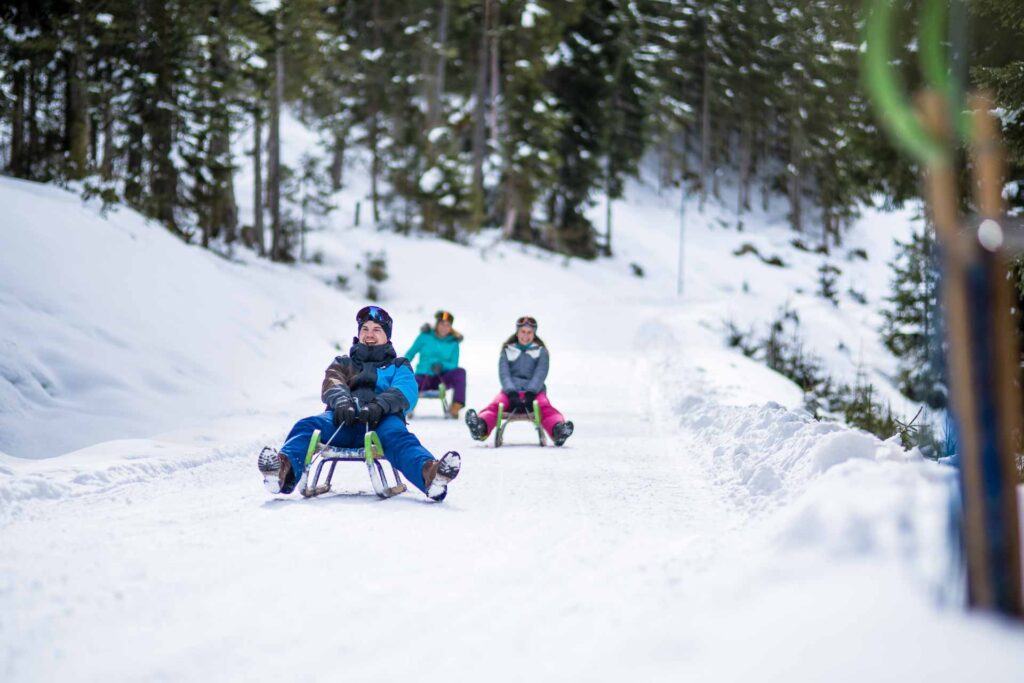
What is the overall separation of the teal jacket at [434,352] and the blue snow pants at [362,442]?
6.14 metres

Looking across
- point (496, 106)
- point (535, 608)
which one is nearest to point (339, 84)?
point (496, 106)

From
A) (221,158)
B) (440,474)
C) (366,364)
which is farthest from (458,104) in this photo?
(440,474)

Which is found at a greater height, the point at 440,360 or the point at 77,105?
the point at 77,105

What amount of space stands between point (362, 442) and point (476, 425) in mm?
3145

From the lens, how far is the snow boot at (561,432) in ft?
29.2

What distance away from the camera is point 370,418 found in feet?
19.4

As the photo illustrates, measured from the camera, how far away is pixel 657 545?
4320 mm

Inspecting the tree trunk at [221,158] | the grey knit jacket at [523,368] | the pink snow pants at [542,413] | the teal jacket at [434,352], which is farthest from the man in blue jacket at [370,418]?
the tree trunk at [221,158]

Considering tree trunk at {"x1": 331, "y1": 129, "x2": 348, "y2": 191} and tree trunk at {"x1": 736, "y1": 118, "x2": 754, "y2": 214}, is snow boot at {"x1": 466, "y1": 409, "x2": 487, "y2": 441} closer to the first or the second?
tree trunk at {"x1": 331, "y1": 129, "x2": 348, "y2": 191}

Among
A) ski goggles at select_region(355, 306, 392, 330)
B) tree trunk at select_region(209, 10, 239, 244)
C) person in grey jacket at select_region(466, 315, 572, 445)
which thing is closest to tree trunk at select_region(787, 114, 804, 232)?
tree trunk at select_region(209, 10, 239, 244)

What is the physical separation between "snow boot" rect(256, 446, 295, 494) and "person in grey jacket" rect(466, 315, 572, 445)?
3.72m

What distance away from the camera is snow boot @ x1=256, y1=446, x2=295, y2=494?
17.7 feet

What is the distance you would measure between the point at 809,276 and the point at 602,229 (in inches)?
483

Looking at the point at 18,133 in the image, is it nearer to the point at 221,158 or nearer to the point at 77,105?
the point at 77,105
